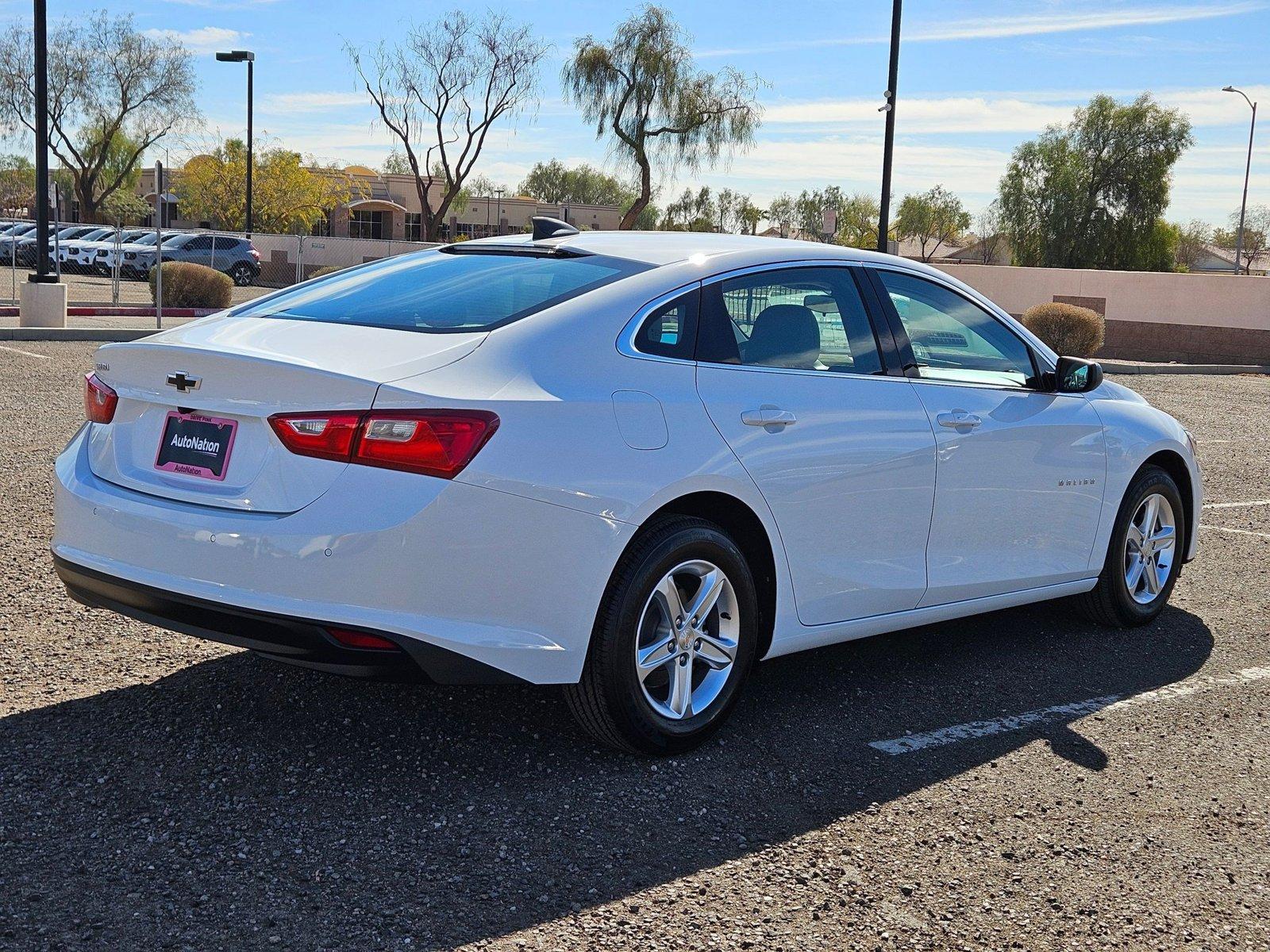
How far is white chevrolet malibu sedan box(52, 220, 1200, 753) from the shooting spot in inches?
146

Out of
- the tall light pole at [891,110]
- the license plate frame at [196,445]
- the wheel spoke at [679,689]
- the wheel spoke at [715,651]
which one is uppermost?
the tall light pole at [891,110]

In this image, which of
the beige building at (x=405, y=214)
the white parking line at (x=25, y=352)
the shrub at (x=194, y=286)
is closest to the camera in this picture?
the white parking line at (x=25, y=352)

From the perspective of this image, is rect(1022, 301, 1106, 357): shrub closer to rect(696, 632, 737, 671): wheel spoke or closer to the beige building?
rect(696, 632, 737, 671): wheel spoke

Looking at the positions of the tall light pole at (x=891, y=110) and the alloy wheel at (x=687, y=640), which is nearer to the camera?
the alloy wheel at (x=687, y=640)

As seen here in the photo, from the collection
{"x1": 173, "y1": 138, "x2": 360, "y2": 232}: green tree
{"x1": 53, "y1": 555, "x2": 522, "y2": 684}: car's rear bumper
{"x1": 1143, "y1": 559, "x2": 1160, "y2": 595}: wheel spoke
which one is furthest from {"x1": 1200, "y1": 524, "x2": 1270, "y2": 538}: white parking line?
{"x1": 173, "y1": 138, "x2": 360, "y2": 232}: green tree

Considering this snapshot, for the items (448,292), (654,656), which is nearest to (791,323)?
(448,292)

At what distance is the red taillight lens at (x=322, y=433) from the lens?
3688mm

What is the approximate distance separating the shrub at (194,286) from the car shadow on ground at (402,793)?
23971mm

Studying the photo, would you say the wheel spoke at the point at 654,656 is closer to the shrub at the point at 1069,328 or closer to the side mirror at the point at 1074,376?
the side mirror at the point at 1074,376

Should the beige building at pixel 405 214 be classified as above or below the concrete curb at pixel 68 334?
above

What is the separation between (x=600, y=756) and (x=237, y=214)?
7161 cm

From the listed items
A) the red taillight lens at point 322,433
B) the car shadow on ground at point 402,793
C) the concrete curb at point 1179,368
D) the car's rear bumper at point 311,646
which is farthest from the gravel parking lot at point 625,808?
the concrete curb at point 1179,368

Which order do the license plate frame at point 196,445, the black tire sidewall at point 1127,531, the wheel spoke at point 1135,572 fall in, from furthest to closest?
the wheel spoke at point 1135,572 → the black tire sidewall at point 1127,531 → the license plate frame at point 196,445

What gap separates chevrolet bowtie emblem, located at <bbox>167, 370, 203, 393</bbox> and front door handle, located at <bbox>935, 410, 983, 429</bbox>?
258 cm
